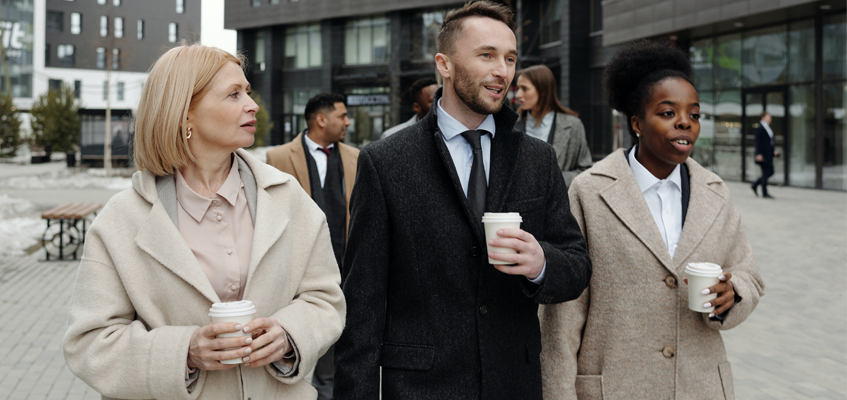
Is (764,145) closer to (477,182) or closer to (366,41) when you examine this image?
(477,182)

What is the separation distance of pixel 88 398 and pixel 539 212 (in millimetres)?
4307

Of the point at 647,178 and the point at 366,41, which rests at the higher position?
the point at 366,41

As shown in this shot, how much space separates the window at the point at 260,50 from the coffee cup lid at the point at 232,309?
1865 inches

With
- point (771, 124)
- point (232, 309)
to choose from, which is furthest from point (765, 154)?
point (232, 309)

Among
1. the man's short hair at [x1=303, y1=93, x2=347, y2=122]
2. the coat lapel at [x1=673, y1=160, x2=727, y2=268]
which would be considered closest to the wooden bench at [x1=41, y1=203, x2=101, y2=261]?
the man's short hair at [x1=303, y1=93, x2=347, y2=122]

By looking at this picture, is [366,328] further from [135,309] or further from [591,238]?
[591,238]

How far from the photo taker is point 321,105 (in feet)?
20.1

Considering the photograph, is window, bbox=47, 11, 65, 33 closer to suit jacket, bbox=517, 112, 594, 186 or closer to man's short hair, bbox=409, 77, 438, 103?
man's short hair, bbox=409, 77, 438, 103

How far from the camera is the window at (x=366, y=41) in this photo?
42.0m

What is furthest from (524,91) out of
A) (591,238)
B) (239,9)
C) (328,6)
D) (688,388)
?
(239,9)

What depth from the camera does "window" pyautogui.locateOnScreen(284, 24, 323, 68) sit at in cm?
4506

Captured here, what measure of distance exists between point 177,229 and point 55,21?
7778 cm

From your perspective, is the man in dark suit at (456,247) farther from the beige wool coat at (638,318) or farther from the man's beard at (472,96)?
the beige wool coat at (638,318)

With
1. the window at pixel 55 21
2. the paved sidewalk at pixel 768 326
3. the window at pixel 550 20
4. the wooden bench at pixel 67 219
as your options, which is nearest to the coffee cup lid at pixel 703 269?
the paved sidewalk at pixel 768 326
